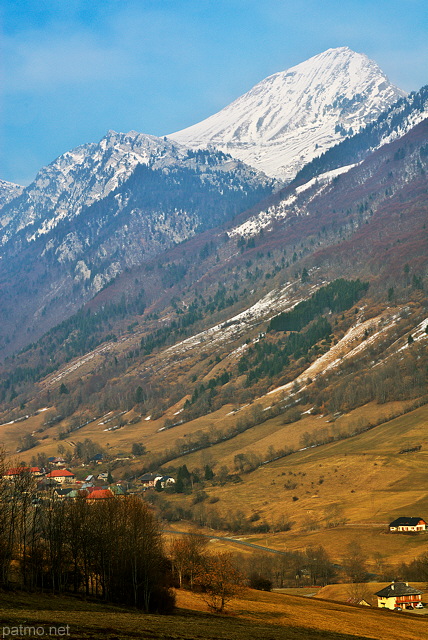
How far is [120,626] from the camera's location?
53719 millimetres

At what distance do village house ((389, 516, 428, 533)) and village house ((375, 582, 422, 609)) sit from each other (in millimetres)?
61866

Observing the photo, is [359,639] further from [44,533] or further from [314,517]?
[314,517]

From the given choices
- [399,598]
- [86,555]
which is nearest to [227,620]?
[86,555]

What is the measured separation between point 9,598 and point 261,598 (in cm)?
4392

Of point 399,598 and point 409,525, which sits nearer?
point 399,598

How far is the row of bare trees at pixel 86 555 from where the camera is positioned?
252 ft

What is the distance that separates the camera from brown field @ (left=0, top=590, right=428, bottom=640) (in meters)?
51.0

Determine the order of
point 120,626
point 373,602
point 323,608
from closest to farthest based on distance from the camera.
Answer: point 120,626
point 323,608
point 373,602

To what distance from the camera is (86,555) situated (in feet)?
266

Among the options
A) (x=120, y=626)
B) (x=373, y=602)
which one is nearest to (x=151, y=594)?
(x=120, y=626)
